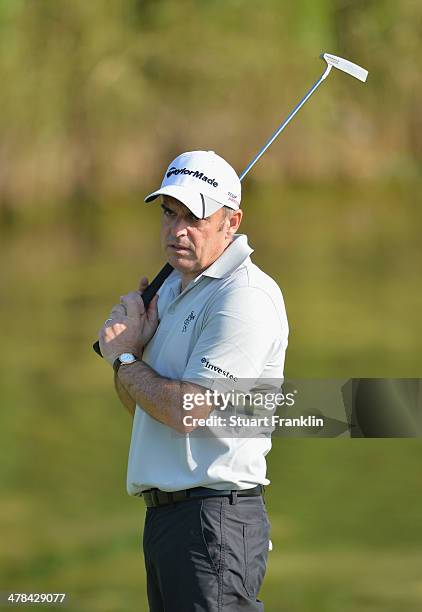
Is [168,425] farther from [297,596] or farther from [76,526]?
A: [76,526]

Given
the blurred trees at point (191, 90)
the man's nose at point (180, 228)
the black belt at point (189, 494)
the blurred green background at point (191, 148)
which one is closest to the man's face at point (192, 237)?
the man's nose at point (180, 228)

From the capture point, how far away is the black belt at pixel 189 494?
7.17 ft

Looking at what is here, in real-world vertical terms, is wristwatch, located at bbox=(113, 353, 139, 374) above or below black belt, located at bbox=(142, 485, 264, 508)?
above

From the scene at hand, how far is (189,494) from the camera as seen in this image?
86.4 inches

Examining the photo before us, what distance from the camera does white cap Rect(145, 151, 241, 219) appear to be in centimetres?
221

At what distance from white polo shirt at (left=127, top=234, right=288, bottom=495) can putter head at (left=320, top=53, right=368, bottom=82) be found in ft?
1.40

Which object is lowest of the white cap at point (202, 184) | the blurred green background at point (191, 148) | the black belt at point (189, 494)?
the black belt at point (189, 494)

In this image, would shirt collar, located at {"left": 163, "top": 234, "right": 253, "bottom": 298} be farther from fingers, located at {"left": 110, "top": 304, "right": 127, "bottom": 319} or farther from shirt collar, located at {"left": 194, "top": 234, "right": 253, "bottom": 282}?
fingers, located at {"left": 110, "top": 304, "right": 127, "bottom": 319}

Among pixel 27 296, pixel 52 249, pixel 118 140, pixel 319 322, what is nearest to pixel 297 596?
pixel 319 322

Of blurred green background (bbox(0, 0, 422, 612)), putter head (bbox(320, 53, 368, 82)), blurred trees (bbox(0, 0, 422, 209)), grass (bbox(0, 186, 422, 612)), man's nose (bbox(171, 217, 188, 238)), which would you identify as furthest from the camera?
blurred trees (bbox(0, 0, 422, 209))

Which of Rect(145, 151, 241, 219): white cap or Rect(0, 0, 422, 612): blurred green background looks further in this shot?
Rect(0, 0, 422, 612): blurred green background

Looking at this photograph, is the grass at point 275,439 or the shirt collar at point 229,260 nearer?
the shirt collar at point 229,260

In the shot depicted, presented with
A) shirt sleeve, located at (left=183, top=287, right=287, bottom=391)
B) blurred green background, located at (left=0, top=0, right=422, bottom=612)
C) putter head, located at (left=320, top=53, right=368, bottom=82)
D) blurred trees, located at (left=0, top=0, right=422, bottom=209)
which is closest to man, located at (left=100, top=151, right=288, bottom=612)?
shirt sleeve, located at (left=183, top=287, right=287, bottom=391)

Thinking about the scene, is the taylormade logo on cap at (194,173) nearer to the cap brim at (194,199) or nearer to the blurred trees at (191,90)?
the cap brim at (194,199)
